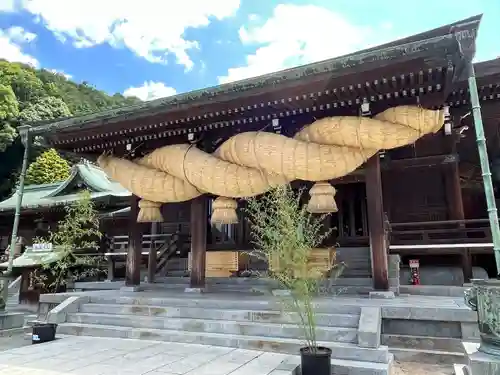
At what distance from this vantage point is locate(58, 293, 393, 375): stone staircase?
3795 millimetres

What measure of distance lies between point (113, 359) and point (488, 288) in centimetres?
389

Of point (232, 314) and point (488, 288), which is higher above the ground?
point (488, 288)

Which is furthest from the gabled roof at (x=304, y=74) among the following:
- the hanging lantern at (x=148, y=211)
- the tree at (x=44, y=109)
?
the tree at (x=44, y=109)

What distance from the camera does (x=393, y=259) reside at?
621 centimetres

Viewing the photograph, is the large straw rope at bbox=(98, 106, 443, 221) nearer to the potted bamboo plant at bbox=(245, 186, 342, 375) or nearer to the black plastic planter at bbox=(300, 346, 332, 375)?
the potted bamboo plant at bbox=(245, 186, 342, 375)

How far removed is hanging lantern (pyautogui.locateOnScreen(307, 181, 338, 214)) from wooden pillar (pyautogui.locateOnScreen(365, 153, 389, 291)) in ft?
1.97

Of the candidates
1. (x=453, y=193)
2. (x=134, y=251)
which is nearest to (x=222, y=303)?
(x=134, y=251)

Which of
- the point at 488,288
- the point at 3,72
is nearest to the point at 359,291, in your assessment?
the point at 488,288

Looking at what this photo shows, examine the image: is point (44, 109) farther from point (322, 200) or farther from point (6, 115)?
point (322, 200)

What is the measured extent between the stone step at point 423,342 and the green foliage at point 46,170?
85.8 feet

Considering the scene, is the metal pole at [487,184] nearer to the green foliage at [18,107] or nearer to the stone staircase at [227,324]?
the stone staircase at [227,324]

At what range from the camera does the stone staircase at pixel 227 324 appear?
3.79m

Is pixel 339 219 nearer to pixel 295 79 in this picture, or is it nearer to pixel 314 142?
pixel 314 142

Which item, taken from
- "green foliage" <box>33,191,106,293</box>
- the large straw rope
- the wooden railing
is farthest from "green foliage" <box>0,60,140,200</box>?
the wooden railing
